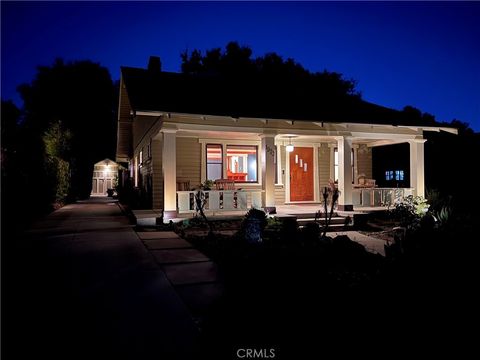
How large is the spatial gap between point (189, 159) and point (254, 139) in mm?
2560

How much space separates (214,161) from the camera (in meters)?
13.3

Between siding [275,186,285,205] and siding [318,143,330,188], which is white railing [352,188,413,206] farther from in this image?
siding [275,186,285,205]

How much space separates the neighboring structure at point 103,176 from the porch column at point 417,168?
31.3m

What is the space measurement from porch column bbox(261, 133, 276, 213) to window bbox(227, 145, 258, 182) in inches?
95.6

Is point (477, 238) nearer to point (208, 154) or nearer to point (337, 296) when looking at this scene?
point (337, 296)

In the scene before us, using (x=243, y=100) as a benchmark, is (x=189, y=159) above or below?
below

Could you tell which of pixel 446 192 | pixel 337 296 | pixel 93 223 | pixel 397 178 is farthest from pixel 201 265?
pixel 397 178

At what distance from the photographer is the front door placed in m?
14.6

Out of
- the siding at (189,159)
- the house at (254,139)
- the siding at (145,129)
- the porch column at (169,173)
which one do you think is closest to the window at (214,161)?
the house at (254,139)

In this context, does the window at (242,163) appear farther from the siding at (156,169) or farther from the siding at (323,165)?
the siding at (323,165)

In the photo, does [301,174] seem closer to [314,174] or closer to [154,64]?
[314,174]

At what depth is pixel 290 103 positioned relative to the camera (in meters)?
12.6

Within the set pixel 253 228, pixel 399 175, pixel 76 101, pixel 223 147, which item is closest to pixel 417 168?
pixel 223 147

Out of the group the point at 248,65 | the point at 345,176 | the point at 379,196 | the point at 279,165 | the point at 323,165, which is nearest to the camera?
the point at 345,176
